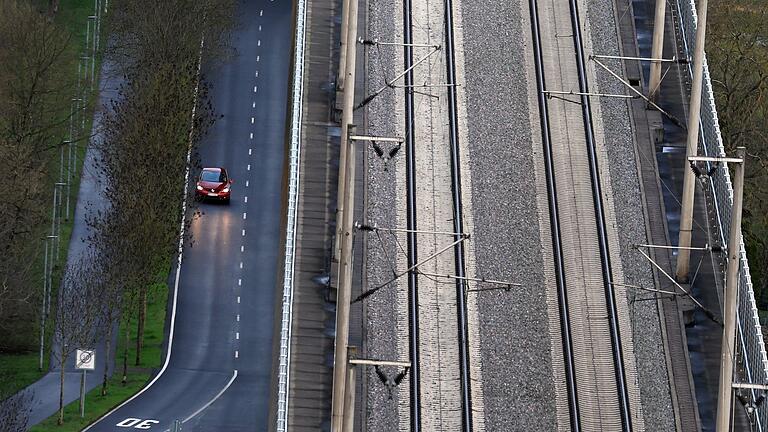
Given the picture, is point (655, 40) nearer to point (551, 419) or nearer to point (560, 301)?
point (560, 301)

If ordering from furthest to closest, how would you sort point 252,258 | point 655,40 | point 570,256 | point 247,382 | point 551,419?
point 252,258 < point 247,382 < point 655,40 < point 570,256 < point 551,419

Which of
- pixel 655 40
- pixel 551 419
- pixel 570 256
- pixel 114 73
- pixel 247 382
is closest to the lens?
pixel 551 419

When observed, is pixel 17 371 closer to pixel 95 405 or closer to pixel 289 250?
pixel 95 405

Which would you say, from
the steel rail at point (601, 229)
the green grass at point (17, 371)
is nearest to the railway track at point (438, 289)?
the steel rail at point (601, 229)

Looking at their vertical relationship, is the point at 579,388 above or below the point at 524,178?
below

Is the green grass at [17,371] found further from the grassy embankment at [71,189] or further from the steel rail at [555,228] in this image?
the steel rail at [555,228]

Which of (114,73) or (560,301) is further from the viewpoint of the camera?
(114,73)

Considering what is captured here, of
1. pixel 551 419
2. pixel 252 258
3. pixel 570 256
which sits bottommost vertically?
pixel 551 419

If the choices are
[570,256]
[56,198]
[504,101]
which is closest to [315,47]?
[504,101]
